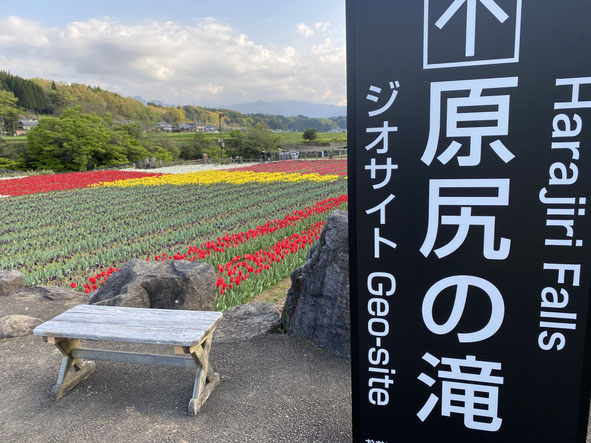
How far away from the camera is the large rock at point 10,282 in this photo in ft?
18.1

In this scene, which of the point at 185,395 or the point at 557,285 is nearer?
the point at 557,285

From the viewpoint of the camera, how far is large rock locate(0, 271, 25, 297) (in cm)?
551

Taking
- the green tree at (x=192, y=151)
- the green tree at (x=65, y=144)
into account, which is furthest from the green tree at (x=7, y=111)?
the green tree at (x=192, y=151)

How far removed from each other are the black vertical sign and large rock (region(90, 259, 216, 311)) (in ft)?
9.37

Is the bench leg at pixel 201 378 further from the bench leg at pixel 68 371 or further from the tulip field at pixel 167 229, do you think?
the tulip field at pixel 167 229

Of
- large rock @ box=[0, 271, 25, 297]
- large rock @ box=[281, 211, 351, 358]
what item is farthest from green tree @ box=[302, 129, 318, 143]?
large rock @ box=[281, 211, 351, 358]

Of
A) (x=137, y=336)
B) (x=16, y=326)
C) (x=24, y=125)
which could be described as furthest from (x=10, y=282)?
(x=24, y=125)

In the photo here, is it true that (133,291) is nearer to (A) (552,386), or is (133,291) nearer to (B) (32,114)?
(A) (552,386)

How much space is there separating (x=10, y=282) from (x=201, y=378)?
4.21m

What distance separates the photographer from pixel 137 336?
2.77 metres

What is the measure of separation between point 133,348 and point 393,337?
2894 mm

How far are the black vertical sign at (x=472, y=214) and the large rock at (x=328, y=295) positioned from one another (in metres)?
1.35

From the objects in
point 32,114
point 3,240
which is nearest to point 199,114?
point 32,114

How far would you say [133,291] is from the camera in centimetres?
430
